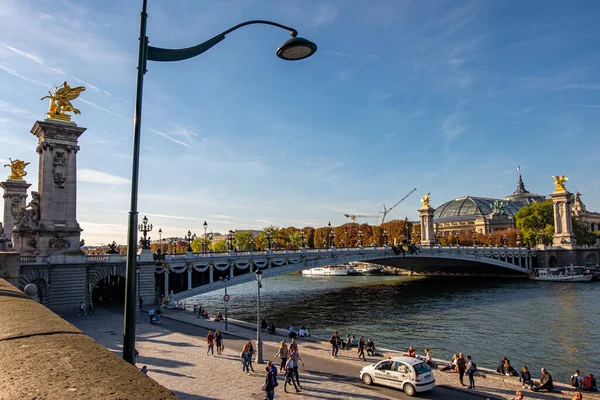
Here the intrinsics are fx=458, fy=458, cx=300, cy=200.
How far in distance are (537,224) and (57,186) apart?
11778 centimetres

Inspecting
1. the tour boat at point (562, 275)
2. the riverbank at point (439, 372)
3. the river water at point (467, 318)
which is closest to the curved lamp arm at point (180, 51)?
the riverbank at point (439, 372)

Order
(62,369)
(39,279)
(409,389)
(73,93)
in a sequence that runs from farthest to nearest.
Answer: (73,93) → (39,279) → (409,389) → (62,369)

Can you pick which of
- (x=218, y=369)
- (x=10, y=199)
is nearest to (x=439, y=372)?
(x=218, y=369)

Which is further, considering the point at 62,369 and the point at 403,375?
the point at 403,375

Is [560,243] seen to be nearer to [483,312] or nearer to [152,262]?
[483,312]

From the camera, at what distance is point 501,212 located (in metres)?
187

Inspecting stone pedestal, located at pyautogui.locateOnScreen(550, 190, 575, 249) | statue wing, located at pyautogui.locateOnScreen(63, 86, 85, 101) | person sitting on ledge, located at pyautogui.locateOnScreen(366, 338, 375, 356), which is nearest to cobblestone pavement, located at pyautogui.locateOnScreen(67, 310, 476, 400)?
person sitting on ledge, located at pyautogui.locateOnScreen(366, 338, 375, 356)

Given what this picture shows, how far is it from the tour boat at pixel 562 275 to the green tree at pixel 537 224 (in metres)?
16.9

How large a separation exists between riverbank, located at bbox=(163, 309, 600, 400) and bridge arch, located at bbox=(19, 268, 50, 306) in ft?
33.6

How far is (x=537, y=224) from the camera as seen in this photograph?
122 meters

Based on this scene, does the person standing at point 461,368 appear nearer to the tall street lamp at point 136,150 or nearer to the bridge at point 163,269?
the tall street lamp at point 136,150

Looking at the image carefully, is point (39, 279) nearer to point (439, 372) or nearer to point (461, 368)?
point (439, 372)

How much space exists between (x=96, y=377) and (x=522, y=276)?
10886 cm

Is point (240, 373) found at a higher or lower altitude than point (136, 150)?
lower
